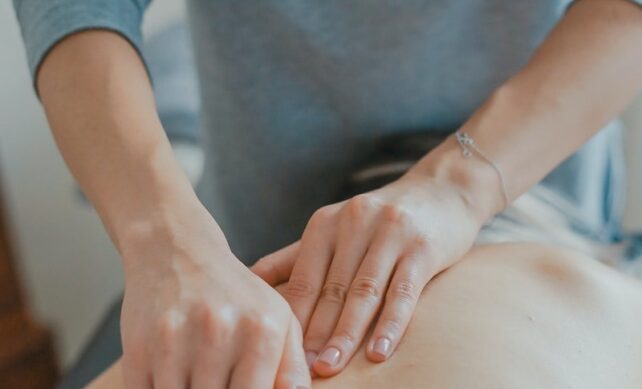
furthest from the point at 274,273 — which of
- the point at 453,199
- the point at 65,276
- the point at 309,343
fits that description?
the point at 65,276

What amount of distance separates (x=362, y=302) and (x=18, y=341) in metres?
1.24

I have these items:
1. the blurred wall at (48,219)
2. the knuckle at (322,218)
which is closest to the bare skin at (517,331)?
the knuckle at (322,218)

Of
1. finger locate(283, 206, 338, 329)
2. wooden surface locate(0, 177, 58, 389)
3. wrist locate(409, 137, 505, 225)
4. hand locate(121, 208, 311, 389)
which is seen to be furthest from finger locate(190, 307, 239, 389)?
wooden surface locate(0, 177, 58, 389)

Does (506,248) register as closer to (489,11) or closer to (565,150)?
(565,150)

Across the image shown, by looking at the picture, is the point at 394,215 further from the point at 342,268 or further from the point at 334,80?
the point at 334,80

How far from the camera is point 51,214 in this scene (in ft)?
6.51

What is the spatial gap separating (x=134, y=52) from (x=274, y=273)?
30 centimetres

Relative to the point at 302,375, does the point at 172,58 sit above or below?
below

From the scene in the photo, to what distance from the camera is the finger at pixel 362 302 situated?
67cm

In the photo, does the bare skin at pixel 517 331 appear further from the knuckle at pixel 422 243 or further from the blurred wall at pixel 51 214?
the blurred wall at pixel 51 214

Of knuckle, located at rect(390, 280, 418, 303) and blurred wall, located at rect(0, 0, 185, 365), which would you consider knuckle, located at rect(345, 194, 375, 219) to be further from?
blurred wall, located at rect(0, 0, 185, 365)

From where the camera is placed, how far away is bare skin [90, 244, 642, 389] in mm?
641

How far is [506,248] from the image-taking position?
79 centimetres

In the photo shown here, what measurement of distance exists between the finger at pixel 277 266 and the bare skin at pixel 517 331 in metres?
0.12
